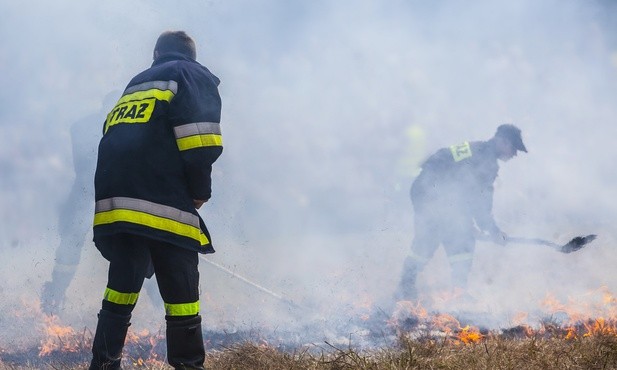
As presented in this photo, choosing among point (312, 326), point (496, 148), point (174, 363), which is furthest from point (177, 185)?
point (496, 148)

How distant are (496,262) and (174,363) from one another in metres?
5.43

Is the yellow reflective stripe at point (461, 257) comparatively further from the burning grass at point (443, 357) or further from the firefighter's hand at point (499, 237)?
the burning grass at point (443, 357)

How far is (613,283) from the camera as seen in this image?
611 cm

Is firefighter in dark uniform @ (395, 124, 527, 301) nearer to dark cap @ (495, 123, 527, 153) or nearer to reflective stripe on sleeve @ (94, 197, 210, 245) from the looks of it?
dark cap @ (495, 123, 527, 153)

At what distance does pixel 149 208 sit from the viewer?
2500 millimetres

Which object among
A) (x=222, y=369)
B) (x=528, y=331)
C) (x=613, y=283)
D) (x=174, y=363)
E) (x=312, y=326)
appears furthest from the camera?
(x=613, y=283)

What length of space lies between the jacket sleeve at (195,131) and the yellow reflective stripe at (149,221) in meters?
0.16

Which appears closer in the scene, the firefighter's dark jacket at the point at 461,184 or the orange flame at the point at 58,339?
the orange flame at the point at 58,339

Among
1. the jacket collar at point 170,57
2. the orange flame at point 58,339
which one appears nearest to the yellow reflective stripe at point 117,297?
the jacket collar at point 170,57

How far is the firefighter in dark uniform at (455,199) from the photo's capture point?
6121mm

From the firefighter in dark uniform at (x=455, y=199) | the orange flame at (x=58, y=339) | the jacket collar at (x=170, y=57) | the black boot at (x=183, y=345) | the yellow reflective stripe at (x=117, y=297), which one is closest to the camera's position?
the black boot at (x=183, y=345)

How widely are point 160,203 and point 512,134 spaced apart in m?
4.58

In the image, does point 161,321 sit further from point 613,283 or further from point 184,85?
point 613,283

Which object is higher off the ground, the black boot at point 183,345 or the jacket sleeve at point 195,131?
the jacket sleeve at point 195,131
